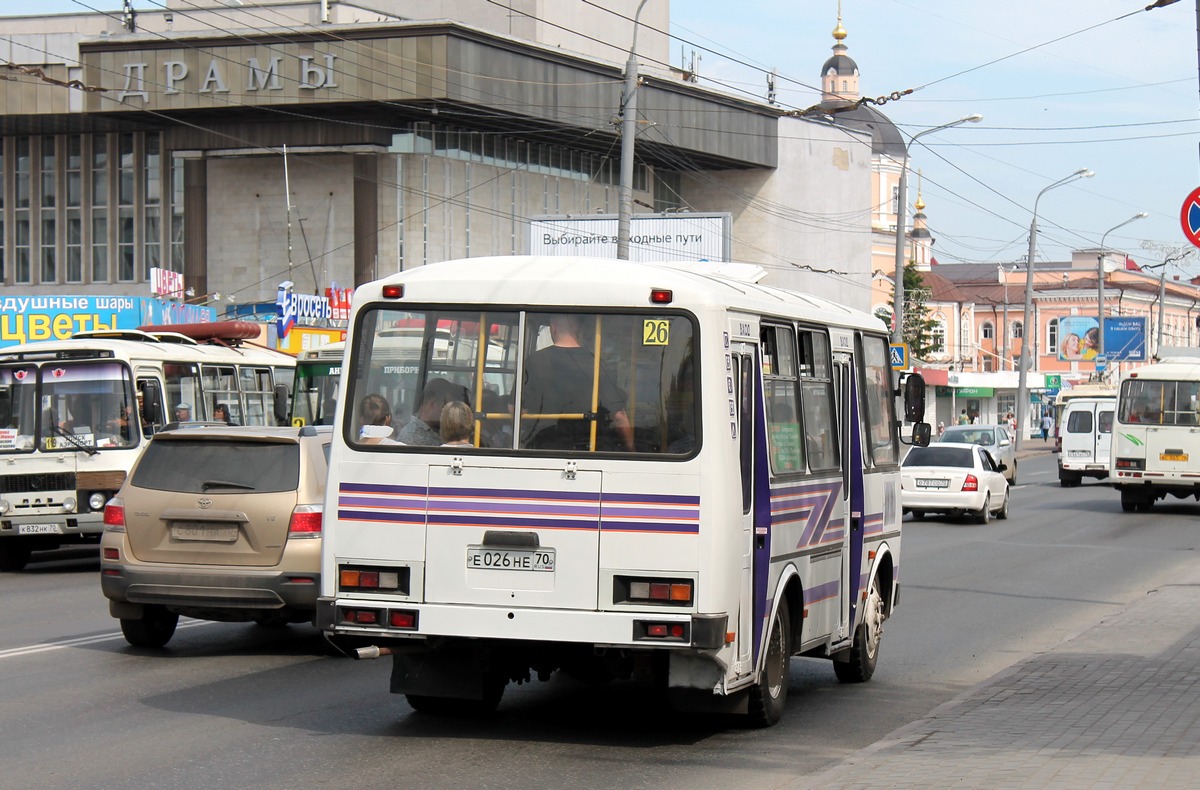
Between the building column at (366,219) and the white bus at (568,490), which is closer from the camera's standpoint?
the white bus at (568,490)

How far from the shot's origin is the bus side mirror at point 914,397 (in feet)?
38.5

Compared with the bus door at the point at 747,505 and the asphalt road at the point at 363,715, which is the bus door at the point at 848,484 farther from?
the bus door at the point at 747,505

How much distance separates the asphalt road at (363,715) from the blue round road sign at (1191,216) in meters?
3.58

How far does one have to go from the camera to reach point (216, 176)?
5578 cm

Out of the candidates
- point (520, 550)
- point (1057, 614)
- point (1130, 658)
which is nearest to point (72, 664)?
point (520, 550)

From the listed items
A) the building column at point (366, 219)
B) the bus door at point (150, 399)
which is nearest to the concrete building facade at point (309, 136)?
the building column at point (366, 219)

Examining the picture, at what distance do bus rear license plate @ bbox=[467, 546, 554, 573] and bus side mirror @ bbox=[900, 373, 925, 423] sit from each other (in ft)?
14.8

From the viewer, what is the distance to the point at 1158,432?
31.0 m

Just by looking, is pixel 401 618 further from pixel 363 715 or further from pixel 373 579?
pixel 363 715

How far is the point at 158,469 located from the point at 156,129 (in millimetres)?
47538

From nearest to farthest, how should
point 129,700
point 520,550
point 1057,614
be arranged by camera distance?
point 520,550 → point 129,700 → point 1057,614

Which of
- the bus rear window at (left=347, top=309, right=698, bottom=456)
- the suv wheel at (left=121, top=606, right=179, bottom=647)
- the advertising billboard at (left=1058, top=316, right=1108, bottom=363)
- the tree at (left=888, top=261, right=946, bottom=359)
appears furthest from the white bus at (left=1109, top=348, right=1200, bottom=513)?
the tree at (left=888, top=261, right=946, bottom=359)

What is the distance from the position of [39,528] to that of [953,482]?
16539mm

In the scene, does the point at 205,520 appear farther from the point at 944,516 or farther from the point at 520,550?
the point at 944,516
